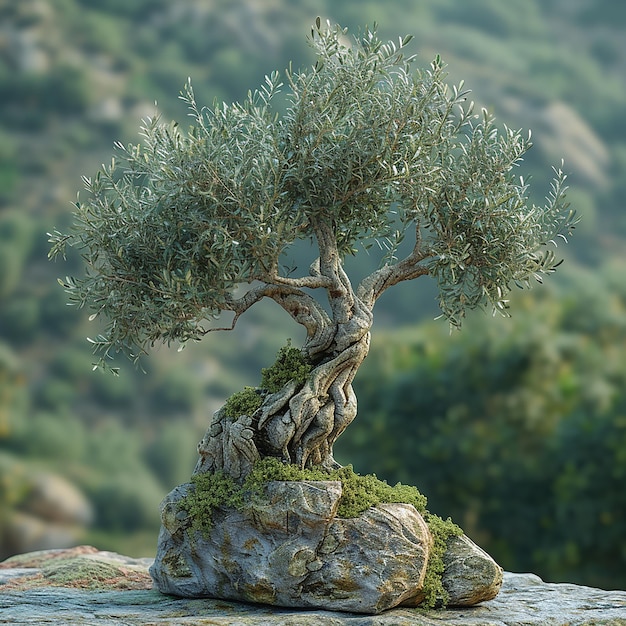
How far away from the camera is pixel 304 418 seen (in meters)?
12.2

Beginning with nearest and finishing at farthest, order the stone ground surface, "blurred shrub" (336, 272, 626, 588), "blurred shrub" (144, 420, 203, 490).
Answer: the stone ground surface
"blurred shrub" (336, 272, 626, 588)
"blurred shrub" (144, 420, 203, 490)

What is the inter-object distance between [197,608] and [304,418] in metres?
2.61

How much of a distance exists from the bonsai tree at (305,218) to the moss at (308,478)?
0.28m

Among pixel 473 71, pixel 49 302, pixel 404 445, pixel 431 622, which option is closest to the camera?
pixel 431 622

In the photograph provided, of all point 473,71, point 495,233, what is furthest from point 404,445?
point 473,71

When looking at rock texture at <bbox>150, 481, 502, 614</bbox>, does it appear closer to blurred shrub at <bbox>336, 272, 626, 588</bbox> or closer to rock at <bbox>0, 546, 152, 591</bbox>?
rock at <bbox>0, 546, 152, 591</bbox>

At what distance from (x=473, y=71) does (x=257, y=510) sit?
55.8 m

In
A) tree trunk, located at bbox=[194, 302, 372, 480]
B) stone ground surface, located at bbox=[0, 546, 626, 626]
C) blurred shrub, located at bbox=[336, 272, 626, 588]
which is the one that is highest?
blurred shrub, located at bbox=[336, 272, 626, 588]

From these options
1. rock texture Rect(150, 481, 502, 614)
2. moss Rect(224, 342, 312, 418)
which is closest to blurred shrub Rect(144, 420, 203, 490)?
moss Rect(224, 342, 312, 418)

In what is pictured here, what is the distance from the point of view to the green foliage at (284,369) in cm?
1266

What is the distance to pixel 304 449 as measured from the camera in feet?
40.3

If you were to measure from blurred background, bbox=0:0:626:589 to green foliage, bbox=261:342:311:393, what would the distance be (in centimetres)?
1883

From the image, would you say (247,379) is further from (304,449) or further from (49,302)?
(304,449)

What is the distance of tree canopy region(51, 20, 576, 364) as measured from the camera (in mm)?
11602
